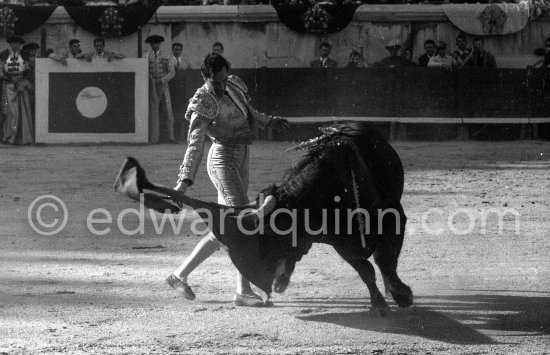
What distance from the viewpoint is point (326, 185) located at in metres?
5.67

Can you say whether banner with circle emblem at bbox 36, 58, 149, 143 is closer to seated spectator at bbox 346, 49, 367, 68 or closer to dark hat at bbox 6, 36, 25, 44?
dark hat at bbox 6, 36, 25, 44

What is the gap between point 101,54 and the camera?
52.4 feet

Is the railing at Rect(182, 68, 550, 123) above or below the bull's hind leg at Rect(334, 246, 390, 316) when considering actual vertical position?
below

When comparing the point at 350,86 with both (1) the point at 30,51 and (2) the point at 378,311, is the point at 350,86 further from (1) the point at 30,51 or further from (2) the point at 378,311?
(2) the point at 378,311

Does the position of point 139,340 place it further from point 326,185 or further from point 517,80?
point 517,80

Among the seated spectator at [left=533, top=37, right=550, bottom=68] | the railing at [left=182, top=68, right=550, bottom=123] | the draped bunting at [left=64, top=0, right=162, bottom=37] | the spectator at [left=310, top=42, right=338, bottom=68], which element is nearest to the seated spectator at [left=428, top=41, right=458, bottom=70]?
the railing at [left=182, top=68, right=550, bottom=123]

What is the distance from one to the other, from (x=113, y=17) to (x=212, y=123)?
443 inches

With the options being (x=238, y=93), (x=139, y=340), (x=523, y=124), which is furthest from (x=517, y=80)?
(x=139, y=340)

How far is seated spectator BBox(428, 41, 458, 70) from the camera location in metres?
16.0

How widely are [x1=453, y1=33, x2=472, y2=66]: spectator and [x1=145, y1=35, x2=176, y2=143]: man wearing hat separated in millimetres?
4108

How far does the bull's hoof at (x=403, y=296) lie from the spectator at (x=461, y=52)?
428 inches

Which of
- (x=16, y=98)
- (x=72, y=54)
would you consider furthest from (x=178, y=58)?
(x=16, y=98)

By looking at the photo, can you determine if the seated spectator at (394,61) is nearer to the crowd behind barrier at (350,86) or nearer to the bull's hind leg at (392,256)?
the crowd behind barrier at (350,86)

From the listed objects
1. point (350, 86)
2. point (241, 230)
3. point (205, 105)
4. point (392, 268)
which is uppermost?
point (205, 105)
